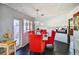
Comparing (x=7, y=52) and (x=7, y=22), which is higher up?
(x=7, y=22)

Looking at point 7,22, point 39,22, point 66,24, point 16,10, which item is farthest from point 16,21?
point 66,24

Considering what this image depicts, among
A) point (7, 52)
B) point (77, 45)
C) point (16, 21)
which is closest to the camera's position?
point (7, 52)

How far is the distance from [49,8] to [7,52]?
1263 mm

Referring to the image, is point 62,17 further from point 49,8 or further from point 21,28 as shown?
point 21,28

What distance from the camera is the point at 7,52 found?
8.73ft

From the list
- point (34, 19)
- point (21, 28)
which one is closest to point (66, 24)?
point (34, 19)

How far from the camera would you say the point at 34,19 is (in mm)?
3090
